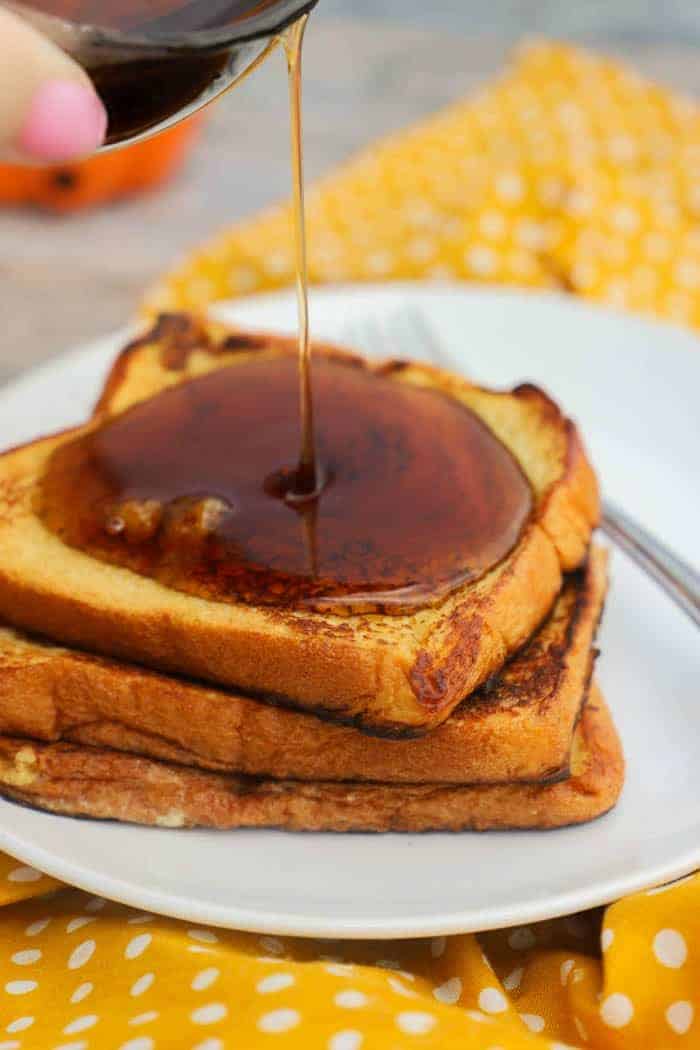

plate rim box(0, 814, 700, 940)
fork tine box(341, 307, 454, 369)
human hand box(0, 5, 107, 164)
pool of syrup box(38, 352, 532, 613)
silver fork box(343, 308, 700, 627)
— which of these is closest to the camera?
human hand box(0, 5, 107, 164)

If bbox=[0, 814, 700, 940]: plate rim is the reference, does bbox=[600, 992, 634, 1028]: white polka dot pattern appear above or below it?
below

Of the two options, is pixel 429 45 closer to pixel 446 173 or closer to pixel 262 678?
pixel 446 173

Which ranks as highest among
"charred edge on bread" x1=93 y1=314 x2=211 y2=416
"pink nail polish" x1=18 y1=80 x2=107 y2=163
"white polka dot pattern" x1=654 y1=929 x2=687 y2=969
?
"pink nail polish" x1=18 y1=80 x2=107 y2=163

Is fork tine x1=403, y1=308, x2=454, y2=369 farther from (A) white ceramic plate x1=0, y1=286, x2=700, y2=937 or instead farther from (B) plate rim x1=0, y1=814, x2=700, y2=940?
(B) plate rim x1=0, y1=814, x2=700, y2=940

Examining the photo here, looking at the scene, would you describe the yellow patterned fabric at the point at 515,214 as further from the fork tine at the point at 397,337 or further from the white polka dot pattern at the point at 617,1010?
the white polka dot pattern at the point at 617,1010

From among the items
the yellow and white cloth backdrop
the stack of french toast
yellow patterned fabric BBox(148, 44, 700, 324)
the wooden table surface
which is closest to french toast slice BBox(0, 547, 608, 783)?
the stack of french toast

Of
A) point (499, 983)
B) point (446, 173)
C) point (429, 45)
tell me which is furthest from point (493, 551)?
point (429, 45)

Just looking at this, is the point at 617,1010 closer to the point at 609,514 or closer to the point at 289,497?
the point at 289,497
